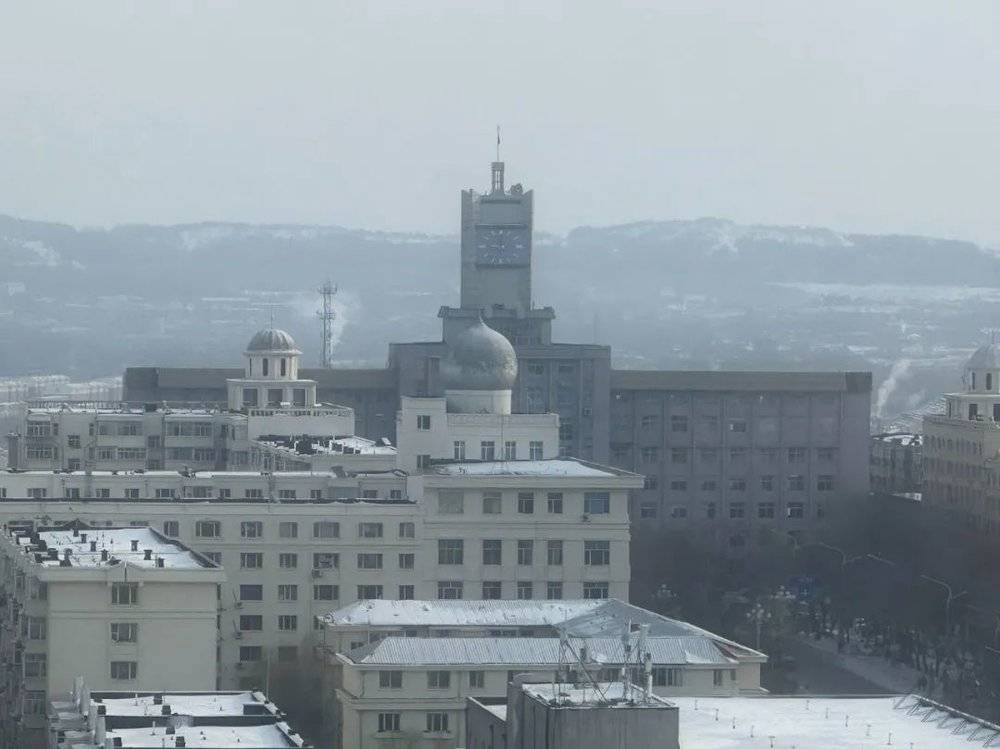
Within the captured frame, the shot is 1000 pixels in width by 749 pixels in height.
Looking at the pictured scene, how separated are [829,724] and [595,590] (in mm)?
25032

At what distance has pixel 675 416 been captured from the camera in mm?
116250

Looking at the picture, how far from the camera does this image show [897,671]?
80250mm

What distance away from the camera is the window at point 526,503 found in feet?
232

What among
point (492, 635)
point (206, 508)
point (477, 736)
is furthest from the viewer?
point (206, 508)

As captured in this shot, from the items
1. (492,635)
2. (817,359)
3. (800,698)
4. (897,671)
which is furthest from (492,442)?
(817,359)

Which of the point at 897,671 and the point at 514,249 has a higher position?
the point at 514,249

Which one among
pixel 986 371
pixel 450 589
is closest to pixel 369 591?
pixel 450 589

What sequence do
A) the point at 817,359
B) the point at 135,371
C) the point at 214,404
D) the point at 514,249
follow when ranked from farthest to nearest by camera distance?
the point at 817,359
the point at 514,249
the point at 135,371
the point at 214,404

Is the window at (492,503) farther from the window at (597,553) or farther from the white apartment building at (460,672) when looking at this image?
the white apartment building at (460,672)

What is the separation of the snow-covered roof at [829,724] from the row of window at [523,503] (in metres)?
21.8

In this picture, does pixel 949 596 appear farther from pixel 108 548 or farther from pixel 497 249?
pixel 497 249

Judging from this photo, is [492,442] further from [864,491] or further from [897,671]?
[864,491]

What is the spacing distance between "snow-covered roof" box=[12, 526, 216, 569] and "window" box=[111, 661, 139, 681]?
1607 mm

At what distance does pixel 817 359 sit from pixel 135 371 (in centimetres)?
7756
